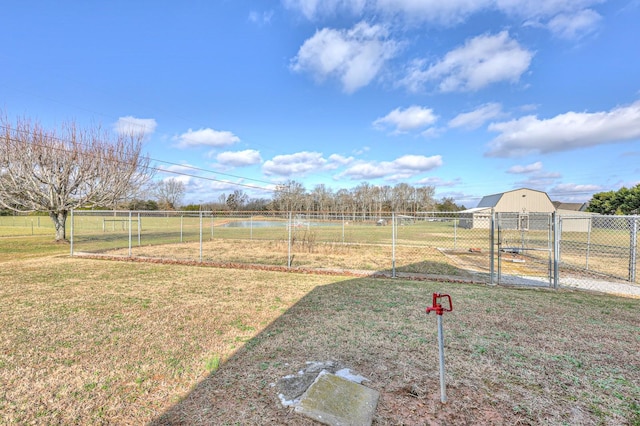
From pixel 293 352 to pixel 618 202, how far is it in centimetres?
5377

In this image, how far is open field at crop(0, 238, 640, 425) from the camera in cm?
237

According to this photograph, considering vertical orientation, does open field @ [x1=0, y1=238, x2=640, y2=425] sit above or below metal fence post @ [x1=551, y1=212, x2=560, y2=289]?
below

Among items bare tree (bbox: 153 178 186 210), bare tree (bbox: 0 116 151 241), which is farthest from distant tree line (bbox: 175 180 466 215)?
bare tree (bbox: 0 116 151 241)

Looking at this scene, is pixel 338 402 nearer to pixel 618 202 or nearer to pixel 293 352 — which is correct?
pixel 293 352

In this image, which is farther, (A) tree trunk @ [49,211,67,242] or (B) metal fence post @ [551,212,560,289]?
(A) tree trunk @ [49,211,67,242]

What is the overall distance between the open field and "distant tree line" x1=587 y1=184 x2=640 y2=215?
3981 centimetres

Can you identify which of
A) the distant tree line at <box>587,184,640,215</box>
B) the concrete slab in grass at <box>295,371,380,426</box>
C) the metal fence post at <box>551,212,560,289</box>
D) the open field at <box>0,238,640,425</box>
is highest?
the distant tree line at <box>587,184,640,215</box>

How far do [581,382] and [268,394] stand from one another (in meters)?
2.96

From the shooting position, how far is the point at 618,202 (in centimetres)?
Result: 3881

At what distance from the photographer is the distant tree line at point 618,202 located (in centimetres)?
3478

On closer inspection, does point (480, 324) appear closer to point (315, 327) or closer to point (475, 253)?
point (315, 327)

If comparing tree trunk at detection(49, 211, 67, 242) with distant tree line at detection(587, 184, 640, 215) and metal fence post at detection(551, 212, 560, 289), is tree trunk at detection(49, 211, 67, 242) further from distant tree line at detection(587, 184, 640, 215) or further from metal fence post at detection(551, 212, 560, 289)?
distant tree line at detection(587, 184, 640, 215)

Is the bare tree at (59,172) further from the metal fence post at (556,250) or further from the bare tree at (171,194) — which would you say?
the bare tree at (171,194)

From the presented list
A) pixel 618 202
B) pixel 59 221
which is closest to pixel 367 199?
pixel 618 202
